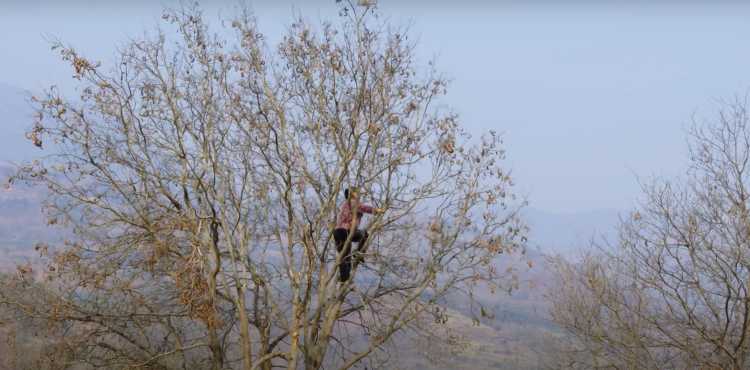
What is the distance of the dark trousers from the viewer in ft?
33.6

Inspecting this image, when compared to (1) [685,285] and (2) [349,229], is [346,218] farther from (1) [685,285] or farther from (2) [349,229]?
(1) [685,285]

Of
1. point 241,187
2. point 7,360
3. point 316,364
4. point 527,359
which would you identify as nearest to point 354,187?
point 241,187

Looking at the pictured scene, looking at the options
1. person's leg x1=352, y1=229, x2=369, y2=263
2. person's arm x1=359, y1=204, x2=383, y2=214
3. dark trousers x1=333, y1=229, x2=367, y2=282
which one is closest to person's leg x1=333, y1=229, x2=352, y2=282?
dark trousers x1=333, y1=229, x2=367, y2=282

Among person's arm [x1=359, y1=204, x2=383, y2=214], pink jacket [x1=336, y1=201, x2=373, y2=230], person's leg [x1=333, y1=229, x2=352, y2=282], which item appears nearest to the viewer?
person's arm [x1=359, y1=204, x2=383, y2=214]

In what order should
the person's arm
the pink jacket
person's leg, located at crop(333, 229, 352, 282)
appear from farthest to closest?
person's leg, located at crop(333, 229, 352, 282) → the pink jacket → the person's arm

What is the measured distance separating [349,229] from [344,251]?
0.35m

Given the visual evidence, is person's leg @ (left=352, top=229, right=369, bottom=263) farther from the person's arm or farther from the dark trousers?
the person's arm

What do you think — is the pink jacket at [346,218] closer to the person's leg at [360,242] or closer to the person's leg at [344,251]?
the person's leg at [344,251]

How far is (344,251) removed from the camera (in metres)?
10.2

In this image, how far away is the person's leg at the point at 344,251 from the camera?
10.2 m

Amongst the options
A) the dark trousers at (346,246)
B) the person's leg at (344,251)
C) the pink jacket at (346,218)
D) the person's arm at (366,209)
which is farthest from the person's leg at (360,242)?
the person's arm at (366,209)

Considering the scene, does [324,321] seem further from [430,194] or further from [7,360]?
[7,360]

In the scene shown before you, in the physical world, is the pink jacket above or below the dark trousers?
above

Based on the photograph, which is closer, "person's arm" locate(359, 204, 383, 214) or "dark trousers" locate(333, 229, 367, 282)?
"person's arm" locate(359, 204, 383, 214)
